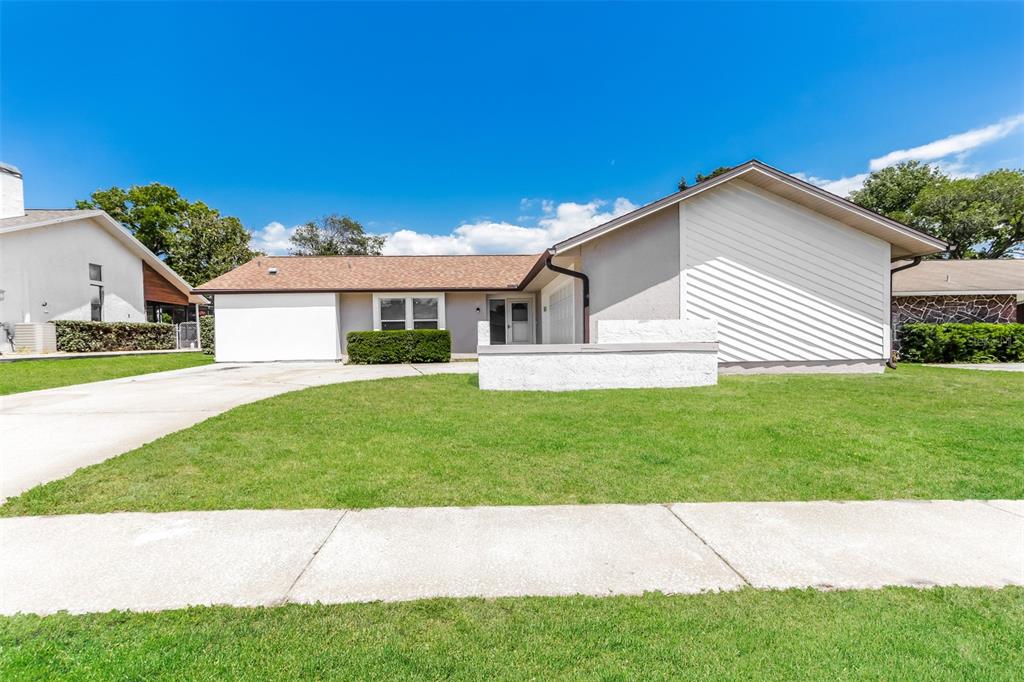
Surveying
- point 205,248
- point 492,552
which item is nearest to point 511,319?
point 492,552

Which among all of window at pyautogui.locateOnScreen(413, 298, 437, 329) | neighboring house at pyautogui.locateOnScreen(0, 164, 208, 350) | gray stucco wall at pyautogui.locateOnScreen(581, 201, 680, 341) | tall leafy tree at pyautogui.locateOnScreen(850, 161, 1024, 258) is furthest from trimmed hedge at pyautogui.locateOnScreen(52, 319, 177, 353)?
tall leafy tree at pyautogui.locateOnScreen(850, 161, 1024, 258)

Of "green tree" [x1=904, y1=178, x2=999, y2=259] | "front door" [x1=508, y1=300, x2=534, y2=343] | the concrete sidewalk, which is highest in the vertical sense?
"green tree" [x1=904, y1=178, x2=999, y2=259]

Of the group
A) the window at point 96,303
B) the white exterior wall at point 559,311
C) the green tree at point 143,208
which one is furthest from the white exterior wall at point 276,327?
the green tree at point 143,208

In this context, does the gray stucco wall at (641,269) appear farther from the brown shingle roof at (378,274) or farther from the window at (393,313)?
the window at (393,313)

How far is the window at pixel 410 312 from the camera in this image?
59.9ft

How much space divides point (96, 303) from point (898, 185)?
4859 cm

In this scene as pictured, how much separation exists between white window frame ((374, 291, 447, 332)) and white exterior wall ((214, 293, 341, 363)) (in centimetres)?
150

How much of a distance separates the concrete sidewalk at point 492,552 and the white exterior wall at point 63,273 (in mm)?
22943

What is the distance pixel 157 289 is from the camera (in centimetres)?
2808

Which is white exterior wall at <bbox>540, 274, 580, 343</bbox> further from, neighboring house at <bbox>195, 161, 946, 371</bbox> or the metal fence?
the metal fence

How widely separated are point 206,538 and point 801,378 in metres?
10.3

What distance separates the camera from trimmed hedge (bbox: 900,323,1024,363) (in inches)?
553

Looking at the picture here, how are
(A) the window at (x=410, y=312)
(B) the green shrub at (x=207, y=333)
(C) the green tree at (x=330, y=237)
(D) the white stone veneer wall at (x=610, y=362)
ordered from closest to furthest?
(D) the white stone veneer wall at (x=610, y=362) → (A) the window at (x=410, y=312) → (B) the green shrub at (x=207, y=333) → (C) the green tree at (x=330, y=237)

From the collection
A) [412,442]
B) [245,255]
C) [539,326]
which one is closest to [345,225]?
[245,255]
